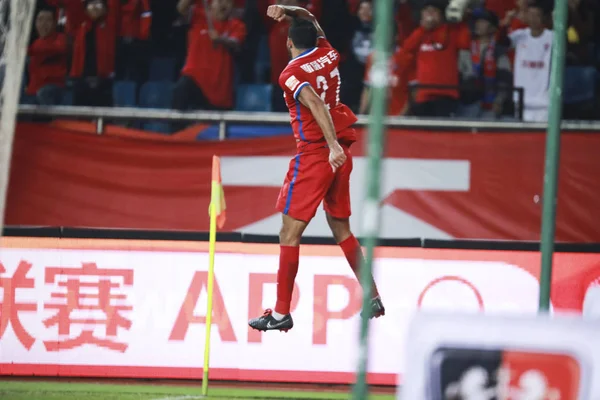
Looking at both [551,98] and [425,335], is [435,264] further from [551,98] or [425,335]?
[425,335]

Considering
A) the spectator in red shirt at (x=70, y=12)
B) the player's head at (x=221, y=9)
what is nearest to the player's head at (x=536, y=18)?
the player's head at (x=221, y=9)

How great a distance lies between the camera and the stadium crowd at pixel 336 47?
1098 cm

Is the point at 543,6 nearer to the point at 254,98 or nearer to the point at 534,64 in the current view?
the point at 534,64

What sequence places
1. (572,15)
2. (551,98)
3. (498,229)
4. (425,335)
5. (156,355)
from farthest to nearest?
(572,15), (498,229), (156,355), (551,98), (425,335)

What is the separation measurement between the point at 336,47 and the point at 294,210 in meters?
5.04

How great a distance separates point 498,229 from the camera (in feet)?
34.9

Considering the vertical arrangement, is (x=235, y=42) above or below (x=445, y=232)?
above

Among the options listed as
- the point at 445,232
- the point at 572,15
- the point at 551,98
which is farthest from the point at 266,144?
the point at 551,98

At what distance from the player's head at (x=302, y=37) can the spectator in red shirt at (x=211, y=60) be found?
4.36m

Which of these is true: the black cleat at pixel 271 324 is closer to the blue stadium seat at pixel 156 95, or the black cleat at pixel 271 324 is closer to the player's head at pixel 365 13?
the blue stadium seat at pixel 156 95

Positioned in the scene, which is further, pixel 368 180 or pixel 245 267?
pixel 245 267

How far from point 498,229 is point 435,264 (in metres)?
2.80

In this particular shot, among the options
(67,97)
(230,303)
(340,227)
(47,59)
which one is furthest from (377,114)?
(47,59)

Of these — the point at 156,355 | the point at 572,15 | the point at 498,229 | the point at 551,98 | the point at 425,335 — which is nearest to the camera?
the point at 425,335
